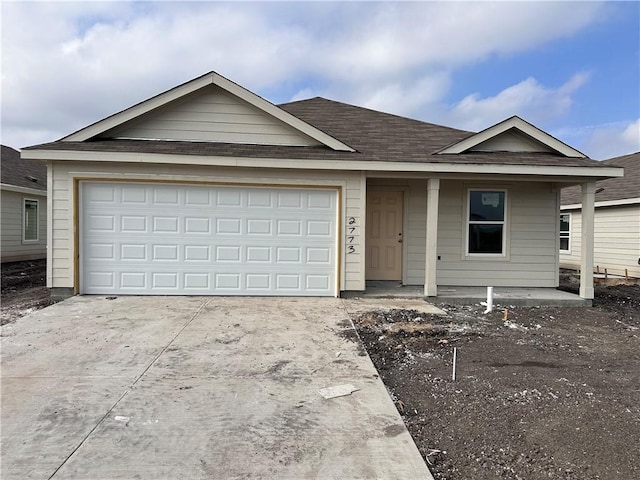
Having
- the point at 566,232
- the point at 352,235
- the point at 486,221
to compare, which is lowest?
the point at 352,235

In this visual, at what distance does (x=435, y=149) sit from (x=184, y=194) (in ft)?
17.6

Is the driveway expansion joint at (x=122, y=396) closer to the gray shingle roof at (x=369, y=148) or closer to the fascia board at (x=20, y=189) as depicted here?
the gray shingle roof at (x=369, y=148)

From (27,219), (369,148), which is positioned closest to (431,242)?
(369,148)

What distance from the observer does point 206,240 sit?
7859mm

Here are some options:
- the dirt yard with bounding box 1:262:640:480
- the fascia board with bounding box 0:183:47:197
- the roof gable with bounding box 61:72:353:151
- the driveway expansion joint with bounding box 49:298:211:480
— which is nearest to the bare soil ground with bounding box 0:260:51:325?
the dirt yard with bounding box 1:262:640:480

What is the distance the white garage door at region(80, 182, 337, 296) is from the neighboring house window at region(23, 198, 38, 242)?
9.30 meters

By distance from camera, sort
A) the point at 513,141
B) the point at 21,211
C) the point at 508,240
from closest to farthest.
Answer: the point at 513,141 < the point at 508,240 < the point at 21,211

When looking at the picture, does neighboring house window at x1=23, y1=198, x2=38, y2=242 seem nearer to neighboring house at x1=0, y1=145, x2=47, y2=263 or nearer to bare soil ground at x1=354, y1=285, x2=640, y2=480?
neighboring house at x1=0, y1=145, x2=47, y2=263

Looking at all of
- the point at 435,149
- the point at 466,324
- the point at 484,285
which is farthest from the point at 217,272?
the point at 484,285

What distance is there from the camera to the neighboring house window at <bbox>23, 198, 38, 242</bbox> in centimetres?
1459

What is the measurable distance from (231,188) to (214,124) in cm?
148

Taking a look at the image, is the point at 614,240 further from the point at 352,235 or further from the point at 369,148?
the point at 352,235

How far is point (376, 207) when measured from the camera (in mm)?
9188

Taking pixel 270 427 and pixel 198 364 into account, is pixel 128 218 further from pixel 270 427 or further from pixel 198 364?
pixel 270 427
